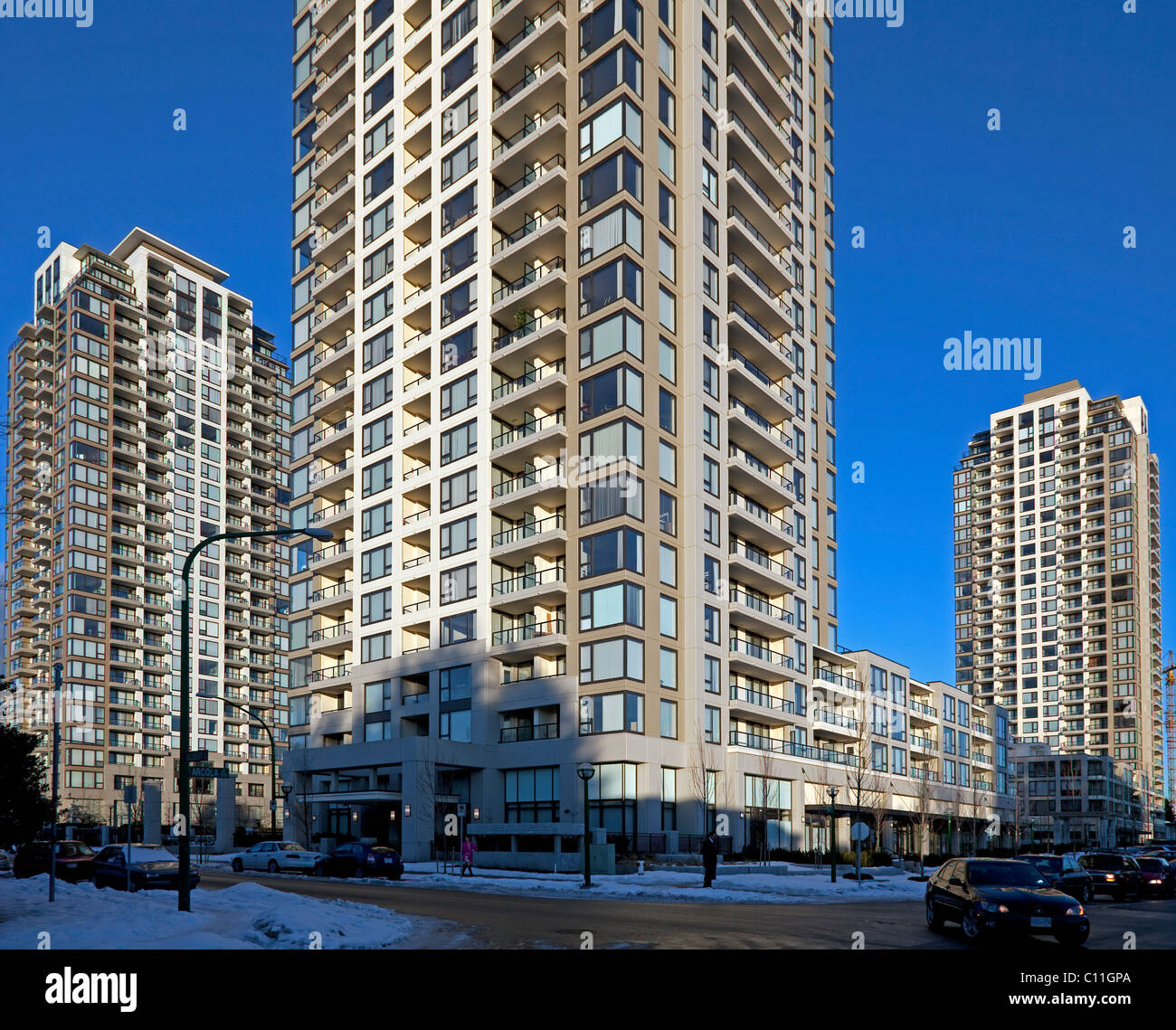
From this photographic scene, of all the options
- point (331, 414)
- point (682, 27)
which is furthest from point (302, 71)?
point (682, 27)

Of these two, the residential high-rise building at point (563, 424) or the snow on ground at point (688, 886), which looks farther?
the residential high-rise building at point (563, 424)

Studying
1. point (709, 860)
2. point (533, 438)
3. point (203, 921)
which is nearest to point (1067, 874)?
point (709, 860)

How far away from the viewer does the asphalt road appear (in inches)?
788

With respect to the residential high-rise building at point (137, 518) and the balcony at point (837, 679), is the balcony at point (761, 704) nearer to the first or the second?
the balcony at point (837, 679)

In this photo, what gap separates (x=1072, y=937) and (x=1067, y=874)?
13.2 m

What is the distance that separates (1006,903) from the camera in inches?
782


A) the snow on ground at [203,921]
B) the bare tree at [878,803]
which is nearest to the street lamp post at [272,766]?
the snow on ground at [203,921]

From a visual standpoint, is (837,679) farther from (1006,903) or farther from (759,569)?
(1006,903)

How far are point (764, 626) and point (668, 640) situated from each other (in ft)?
35.9

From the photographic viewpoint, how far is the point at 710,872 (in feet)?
120

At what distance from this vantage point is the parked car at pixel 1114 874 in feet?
120

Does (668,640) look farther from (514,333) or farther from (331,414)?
(331,414)

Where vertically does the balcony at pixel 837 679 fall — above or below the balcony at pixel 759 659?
below

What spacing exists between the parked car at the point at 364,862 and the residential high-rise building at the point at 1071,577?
145498 millimetres
